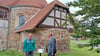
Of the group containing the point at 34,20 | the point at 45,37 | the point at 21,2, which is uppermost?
the point at 21,2

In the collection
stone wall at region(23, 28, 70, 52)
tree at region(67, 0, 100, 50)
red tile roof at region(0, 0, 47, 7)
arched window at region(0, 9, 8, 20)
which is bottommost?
stone wall at region(23, 28, 70, 52)

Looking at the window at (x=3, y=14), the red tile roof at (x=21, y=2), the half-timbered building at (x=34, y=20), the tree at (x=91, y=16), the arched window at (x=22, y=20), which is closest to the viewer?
the tree at (x=91, y=16)

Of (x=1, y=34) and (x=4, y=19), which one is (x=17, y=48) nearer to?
(x=1, y=34)

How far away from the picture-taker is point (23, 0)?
55.1 ft

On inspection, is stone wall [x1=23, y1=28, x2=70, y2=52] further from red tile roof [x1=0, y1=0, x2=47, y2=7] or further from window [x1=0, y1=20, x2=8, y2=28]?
red tile roof [x1=0, y1=0, x2=47, y2=7]

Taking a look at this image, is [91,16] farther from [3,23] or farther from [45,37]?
[3,23]

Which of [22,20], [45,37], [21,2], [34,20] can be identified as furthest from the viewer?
[21,2]

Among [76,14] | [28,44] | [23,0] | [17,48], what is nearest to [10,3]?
[23,0]

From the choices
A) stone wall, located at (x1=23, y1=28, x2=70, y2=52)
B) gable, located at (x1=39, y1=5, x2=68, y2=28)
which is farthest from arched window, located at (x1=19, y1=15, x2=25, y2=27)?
gable, located at (x1=39, y1=5, x2=68, y2=28)

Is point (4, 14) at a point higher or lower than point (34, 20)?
higher

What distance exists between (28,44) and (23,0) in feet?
35.7

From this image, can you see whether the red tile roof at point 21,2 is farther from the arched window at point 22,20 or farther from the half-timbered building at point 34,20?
the arched window at point 22,20

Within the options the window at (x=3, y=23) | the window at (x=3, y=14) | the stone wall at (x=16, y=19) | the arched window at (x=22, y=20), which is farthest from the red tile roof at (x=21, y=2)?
the window at (x=3, y=23)

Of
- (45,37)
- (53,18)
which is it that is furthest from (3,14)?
(53,18)
